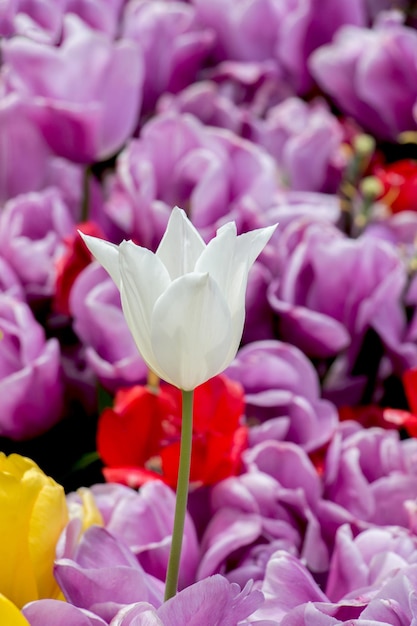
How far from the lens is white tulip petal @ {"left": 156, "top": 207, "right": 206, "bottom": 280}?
30 centimetres

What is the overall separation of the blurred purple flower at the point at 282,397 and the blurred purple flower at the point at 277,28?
13.7 inches

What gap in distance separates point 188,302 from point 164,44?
48 centimetres

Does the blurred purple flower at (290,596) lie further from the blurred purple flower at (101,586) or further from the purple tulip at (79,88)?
the purple tulip at (79,88)

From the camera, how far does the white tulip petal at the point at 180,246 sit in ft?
0.99

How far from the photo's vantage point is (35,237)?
1.86ft

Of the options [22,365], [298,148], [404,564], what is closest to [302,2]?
[298,148]

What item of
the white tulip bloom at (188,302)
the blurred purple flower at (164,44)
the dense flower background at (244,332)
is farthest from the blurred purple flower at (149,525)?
the blurred purple flower at (164,44)

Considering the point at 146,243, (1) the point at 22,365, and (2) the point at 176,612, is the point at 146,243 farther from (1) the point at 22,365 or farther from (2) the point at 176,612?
(2) the point at 176,612

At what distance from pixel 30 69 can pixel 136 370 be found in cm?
20

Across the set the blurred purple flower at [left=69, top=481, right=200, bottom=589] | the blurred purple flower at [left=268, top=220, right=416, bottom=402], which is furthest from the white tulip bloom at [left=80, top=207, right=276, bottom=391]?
the blurred purple flower at [left=268, top=220, right=416, bottom=402]

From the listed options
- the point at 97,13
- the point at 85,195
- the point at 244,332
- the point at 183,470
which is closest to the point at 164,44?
the point at 97,13

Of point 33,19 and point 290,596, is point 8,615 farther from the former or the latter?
point 33,19

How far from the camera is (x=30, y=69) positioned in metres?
0.58

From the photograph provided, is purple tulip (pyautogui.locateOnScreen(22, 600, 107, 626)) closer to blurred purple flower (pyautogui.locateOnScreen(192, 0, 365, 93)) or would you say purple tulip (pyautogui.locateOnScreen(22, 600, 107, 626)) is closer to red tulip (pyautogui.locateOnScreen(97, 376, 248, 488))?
red tulip (pyautogui.locateOnScreen(97, 376, 248, 488))
